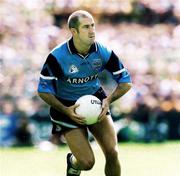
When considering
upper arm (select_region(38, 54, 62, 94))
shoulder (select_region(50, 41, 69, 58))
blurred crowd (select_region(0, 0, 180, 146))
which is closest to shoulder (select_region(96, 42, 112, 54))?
shoulder (select_region(50, 41, 69, 58))

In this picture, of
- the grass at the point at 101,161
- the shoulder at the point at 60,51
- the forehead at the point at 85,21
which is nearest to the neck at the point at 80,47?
the shoulder at the point at 60,51

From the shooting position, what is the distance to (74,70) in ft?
23.1

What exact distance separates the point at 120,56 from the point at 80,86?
1109 centimetres

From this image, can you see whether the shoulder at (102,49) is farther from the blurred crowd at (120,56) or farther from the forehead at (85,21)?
the blurred crowd at (120,56)

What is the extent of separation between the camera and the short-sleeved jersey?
6922 mm

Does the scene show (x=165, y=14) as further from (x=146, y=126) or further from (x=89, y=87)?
(x=89, y=87)

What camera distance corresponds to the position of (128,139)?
53.3ft

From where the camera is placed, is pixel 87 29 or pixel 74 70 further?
pixel 74 70

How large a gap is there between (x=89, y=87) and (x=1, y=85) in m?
9.88

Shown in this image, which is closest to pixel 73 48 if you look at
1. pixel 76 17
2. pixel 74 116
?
pixel 76 17

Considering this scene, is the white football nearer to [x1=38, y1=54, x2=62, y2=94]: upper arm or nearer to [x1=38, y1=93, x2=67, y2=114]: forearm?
[x1=38, y1=93, x2=67, y2=114]: forearm

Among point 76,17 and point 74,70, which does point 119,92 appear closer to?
point 74,70

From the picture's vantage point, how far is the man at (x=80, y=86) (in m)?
6.92

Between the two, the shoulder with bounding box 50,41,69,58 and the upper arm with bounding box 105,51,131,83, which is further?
the upper arm with bounding box 105,51,131,83
